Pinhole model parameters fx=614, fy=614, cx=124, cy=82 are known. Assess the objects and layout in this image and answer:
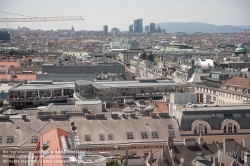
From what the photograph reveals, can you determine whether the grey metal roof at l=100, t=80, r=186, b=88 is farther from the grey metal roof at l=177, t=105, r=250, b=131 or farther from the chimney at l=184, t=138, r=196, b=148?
the chimney at l=184, t=138, r=196, b=148

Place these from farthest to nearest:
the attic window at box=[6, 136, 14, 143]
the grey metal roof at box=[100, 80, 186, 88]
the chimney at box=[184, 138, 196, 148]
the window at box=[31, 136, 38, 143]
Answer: the grey metal roof at box=[100, 80, 186, 88] → the attic window at box=[6, 136, 14, 143] → the window at box=[31, 136, 38, 143] → the chimney at box=[184, 138, 196, 148]

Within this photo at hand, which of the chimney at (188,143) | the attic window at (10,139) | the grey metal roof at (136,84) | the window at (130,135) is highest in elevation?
the chimney at (188,143)

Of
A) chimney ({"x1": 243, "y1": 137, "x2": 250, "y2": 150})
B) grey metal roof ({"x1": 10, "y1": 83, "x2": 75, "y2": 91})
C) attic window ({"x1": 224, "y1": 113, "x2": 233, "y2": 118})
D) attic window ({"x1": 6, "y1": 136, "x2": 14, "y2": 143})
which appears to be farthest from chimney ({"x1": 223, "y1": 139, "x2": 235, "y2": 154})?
grey metal roof ({"x1": 10, "y1": 83, "x2": 75, "y2": 91})

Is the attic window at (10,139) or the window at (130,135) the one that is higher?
the attic window at (10,139)

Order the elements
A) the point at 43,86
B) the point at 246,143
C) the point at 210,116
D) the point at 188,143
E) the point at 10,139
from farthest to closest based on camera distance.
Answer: the point at 43,86
the point at 210,116
the point at 10,139
the point at 246,143
the point at 188,143

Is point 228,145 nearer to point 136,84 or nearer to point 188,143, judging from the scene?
point 188,143

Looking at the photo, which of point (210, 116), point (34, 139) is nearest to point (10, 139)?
point (34, 139)

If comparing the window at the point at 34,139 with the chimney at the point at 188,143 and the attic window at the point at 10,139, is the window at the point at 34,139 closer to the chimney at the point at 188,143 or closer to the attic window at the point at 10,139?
the attic window at the point at 10,139

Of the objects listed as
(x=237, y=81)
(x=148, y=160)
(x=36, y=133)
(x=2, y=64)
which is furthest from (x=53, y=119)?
(x=2, y=64)

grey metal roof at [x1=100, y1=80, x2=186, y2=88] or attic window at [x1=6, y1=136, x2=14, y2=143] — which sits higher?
attic window at [x1=6, y1=136, x2=14, y2=143]

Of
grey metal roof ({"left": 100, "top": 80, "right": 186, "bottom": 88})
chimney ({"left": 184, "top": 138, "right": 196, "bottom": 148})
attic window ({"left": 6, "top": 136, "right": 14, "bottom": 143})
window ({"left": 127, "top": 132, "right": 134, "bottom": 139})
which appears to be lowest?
grey metal roof ({"left": 100, "top": 80, "right": 186, "bottom": 88})

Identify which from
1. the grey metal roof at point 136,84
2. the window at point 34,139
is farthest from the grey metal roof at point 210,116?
the grey metal roof at point 136,84

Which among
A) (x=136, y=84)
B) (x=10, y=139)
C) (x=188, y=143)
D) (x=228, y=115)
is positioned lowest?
(x=136, y=84)
